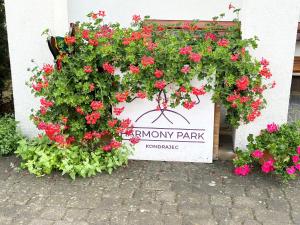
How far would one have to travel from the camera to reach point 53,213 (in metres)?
3.78

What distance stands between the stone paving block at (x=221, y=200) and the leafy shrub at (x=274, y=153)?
42cm

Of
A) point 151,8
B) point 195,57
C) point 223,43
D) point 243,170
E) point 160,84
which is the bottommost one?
point 243,170

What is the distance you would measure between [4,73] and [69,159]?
1.93m

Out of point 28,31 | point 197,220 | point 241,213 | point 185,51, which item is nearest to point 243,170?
point 241,213

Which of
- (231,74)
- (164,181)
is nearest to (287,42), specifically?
(231,74)

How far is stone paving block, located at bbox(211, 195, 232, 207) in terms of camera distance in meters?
3.91

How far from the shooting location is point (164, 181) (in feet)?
14.1

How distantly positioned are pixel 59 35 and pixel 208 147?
5.93 feet

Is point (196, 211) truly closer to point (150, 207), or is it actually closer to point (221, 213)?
point (221, 213)

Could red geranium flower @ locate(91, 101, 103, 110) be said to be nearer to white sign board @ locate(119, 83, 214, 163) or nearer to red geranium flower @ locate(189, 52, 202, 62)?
white sign board @ locate(119, 83, 214, 163)

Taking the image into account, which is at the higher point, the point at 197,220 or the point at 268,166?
the point at 268,166

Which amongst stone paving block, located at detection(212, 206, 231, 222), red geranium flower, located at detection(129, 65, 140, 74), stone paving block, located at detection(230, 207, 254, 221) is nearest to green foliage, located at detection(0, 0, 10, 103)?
red geranium flower, located at detection(129, 65, 140, 74)

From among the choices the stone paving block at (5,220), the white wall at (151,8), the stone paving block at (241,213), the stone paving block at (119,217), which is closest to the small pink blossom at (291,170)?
the stone paving block at (241,213)

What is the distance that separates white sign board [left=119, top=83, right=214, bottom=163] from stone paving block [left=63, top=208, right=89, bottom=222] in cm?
100
